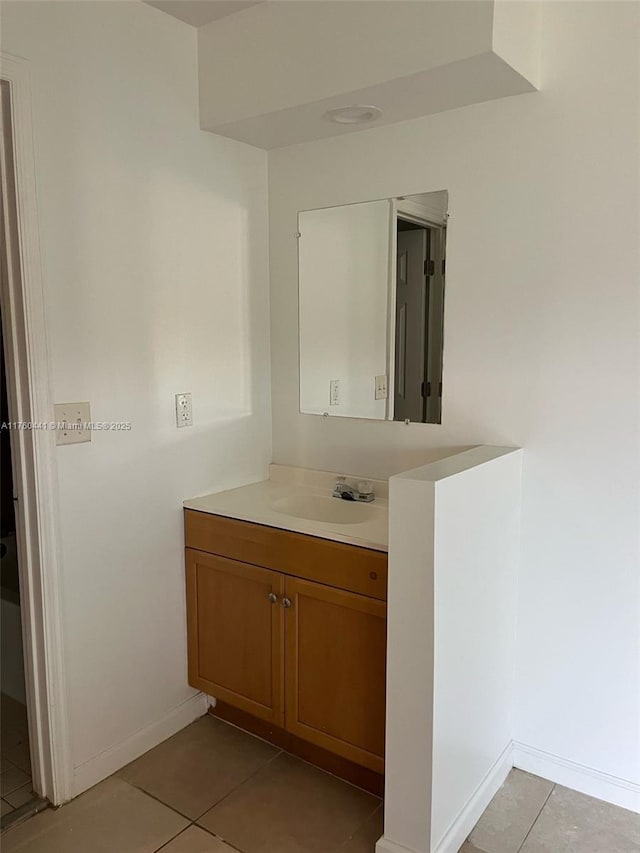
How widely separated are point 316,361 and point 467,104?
105cm

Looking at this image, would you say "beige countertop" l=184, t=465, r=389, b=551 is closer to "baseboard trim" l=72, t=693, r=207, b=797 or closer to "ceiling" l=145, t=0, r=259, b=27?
"baseboard trim" l=72, t=693, r=207, b=797

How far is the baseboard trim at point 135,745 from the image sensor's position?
6.86 feet

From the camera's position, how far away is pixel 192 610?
2.41 metres

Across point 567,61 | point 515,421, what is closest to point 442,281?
point 515,421

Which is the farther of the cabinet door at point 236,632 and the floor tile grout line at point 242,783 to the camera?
the cabinet door at point 236,632

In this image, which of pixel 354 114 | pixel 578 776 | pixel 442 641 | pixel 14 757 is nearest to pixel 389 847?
pixel 442 641

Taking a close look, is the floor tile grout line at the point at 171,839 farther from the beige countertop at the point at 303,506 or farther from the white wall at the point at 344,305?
the white wall at the point at 344,305

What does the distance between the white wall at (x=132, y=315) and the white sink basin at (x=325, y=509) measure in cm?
28

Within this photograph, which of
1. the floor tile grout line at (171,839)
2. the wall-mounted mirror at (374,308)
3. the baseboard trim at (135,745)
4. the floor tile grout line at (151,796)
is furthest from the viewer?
the wall-mounted mirror at (374,308)

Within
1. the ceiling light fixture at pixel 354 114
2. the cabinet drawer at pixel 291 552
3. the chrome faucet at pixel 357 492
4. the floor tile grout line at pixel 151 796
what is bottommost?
the floor tile grout line at pixel 151 796

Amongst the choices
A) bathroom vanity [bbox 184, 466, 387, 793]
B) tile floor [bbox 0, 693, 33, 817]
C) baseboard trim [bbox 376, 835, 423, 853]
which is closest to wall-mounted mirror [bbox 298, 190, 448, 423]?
bathroom vanity [bbox 184, 466, 387, 793]

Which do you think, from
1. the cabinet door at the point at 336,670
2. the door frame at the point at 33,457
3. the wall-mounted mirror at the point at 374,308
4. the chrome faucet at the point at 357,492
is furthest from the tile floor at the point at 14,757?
the wall-mounted mirror at the point at 374,308

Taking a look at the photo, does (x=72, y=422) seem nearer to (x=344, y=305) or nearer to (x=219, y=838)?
(x=344, y=305)

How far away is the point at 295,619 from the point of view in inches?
83.3
